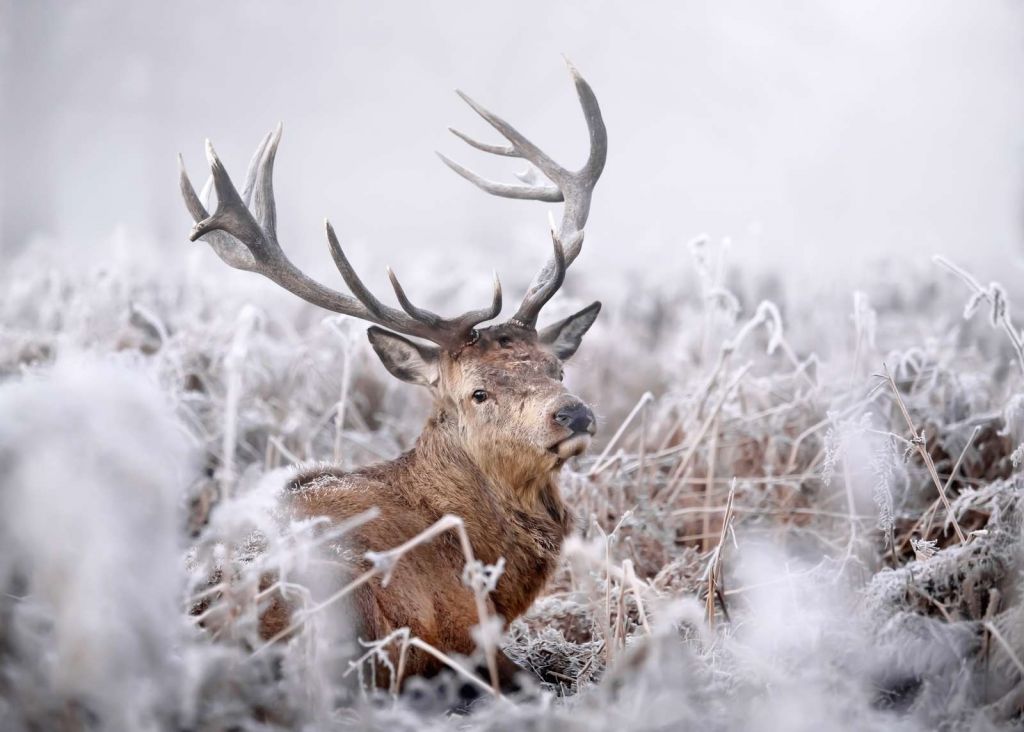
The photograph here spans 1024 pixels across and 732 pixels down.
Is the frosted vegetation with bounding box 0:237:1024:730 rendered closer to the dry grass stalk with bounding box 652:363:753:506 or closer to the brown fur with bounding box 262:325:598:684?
the dry grass stalk with bounding box 652:363:753:506

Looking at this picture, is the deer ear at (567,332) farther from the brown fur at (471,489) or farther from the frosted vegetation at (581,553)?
the frosted vegetation at (581,553)

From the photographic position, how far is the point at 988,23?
1127 cm

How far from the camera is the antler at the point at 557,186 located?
459 cm

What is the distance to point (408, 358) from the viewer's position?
15.1 feet

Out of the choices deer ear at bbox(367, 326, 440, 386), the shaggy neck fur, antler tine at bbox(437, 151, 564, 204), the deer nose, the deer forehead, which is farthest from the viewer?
antler tine at bbox(437, 151, 564, 204)

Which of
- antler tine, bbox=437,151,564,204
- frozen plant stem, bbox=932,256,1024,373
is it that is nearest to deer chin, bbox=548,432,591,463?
antler tine, bbox=437,151,564,204

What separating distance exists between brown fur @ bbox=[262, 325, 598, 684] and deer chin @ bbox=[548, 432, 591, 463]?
0.02m

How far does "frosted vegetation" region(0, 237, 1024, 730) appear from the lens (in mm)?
2334

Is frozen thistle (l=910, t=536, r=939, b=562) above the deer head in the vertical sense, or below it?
below

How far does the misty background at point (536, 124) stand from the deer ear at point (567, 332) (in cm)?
254

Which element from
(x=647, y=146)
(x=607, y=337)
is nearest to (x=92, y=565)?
(x=607, y=337)

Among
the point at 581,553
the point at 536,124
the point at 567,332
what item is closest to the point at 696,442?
the point at 567,332

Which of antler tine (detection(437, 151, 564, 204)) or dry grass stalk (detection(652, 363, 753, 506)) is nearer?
antler tine (detection(437, 151, 564, 204))

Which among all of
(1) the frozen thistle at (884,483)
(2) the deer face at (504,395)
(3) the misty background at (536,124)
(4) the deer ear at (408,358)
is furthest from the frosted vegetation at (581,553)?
(3) the misty background at (536,124)
